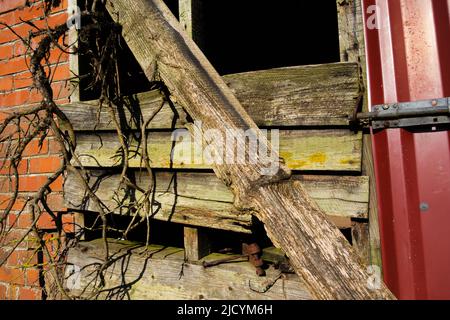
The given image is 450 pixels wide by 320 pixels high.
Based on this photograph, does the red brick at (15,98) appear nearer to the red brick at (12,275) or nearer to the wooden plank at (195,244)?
the red brick at (12,275)

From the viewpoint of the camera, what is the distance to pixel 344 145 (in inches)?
52.1

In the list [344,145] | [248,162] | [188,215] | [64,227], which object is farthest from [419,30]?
[64,227]

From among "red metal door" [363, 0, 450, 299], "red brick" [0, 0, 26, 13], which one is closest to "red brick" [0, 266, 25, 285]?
"red brick" [0, 0, 26, 13]

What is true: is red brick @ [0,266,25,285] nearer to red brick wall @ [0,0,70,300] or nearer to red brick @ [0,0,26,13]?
red brick wall @ [0,0,70,300]

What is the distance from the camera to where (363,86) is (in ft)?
4.48

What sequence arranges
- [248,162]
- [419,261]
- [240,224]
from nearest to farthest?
[248,162], [419,261], [240,224]

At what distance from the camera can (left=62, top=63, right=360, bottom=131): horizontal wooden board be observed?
1.32 m

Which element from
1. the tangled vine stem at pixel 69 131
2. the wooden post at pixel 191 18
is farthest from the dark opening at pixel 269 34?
the tangled vine stem at pixel 69 131

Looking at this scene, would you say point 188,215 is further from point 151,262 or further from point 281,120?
point 281,120

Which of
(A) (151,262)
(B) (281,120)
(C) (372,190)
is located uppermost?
(B) (281,120)

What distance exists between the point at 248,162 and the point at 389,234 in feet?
2.59

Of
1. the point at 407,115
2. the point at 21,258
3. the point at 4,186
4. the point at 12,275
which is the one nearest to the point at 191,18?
the point at 407,115

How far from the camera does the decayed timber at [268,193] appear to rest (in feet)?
2.43

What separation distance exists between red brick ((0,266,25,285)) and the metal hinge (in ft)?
7.04
